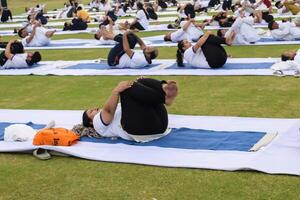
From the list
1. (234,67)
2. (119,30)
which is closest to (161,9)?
(119,30)

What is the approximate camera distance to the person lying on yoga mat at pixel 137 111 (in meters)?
5.34

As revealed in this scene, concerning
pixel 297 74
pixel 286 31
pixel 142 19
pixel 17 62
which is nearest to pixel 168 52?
pixel 286 31

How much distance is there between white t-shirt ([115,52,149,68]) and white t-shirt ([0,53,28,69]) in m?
2.18

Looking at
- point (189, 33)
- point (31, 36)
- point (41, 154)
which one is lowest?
point (31, 36)

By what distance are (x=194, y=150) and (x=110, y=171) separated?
865mm

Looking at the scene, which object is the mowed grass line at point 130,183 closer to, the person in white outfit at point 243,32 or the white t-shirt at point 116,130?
the white t-shirt at point 116,130

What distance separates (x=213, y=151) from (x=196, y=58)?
15.4 feet

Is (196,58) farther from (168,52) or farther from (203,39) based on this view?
(168,52)

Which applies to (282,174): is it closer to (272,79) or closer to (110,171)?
(110,171)

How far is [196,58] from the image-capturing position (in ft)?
31.8

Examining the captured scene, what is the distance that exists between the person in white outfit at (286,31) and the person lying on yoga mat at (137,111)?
730cm

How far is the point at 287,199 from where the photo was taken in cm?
405

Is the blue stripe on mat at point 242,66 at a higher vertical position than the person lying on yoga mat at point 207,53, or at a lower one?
lower

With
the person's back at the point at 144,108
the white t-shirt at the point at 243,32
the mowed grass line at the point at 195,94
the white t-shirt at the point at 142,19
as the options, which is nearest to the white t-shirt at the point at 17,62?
the mowed grass line at the point at 195,94
